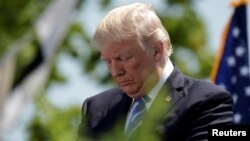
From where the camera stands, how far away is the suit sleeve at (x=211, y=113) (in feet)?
13.6

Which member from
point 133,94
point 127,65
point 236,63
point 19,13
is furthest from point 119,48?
point 19,13

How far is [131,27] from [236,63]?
392 centimetres

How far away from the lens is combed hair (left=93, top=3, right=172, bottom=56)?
4.33 metres

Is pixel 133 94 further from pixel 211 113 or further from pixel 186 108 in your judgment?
pixel 211 113

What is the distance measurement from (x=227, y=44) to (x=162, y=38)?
3.88 meters

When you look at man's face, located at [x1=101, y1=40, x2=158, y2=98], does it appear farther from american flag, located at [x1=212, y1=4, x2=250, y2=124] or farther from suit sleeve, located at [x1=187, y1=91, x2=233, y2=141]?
american flag, located at [x1=212, y1=4, x2=250, y2=124]

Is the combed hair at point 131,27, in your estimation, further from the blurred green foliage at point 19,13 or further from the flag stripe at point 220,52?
the blurred green foliage at point 19,13

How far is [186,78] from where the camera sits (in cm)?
459

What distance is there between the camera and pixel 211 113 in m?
4.26

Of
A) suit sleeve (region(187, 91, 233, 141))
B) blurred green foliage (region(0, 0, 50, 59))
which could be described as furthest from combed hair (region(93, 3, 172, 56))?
blurred green foliage (region(0, 0, 50, 59))

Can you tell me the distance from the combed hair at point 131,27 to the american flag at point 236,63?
9.86 ft

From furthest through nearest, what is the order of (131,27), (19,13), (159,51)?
(19,13) < (159,51) < (131,27)

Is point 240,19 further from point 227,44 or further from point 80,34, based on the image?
point 80,34

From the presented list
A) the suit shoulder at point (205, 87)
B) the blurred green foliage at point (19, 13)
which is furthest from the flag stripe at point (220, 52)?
the blurred green foliage at point (19, 13)
